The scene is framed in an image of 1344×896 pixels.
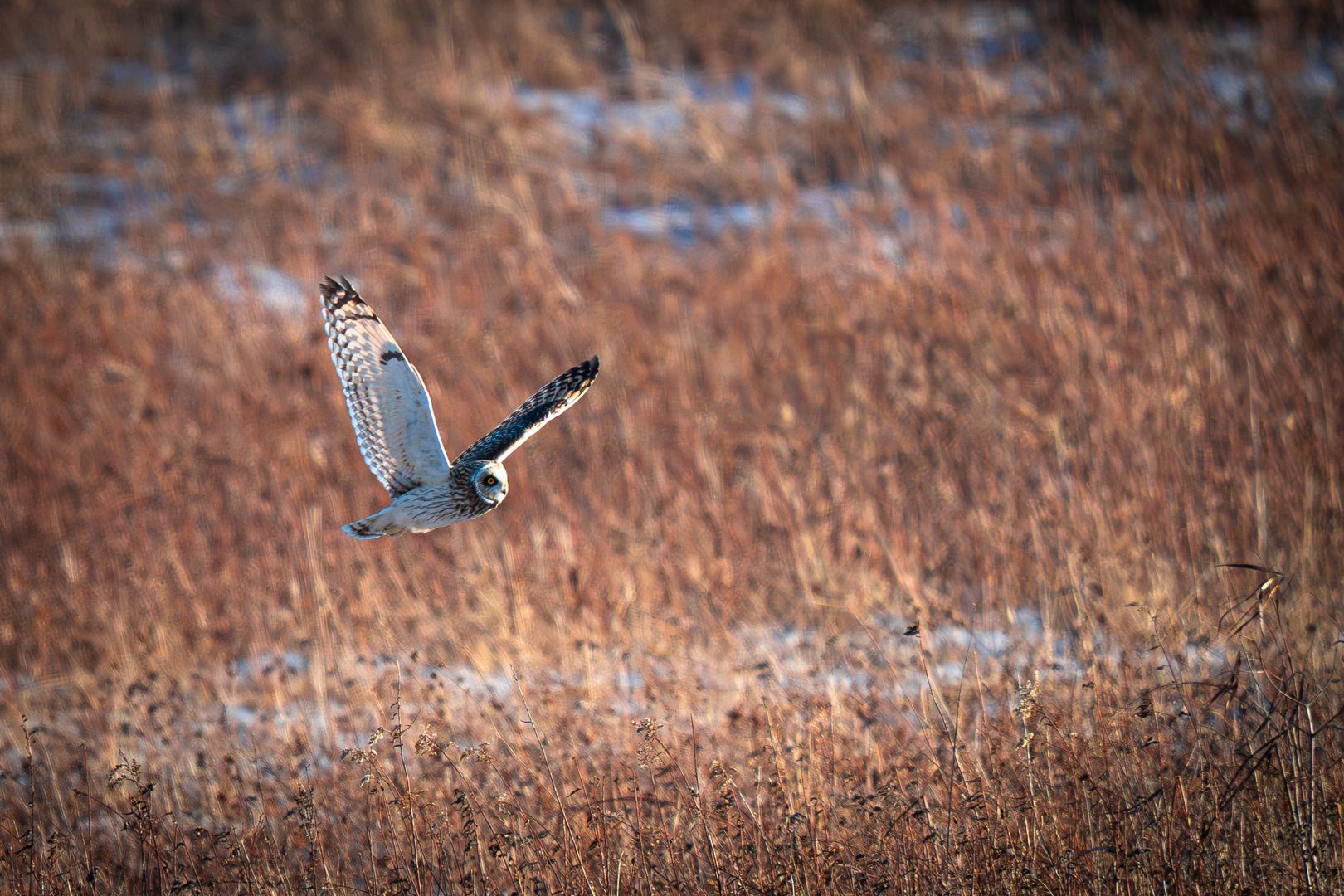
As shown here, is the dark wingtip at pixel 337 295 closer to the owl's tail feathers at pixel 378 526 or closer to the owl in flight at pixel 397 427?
the owl in flight at pixel 397 427

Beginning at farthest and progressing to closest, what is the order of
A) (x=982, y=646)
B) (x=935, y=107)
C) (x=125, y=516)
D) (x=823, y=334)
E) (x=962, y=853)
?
(x=935, y=107)
(x=823, y=334)
(x=125, y=516)
(x=982, y=646)
(x=962, y=853)

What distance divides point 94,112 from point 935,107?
31.4 ft

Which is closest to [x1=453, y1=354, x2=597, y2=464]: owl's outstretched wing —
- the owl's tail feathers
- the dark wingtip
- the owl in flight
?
the owl in flight

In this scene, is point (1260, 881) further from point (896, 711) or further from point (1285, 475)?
point (1285, 475)

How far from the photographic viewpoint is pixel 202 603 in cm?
559

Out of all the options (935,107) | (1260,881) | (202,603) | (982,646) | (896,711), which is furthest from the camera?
(935,107)

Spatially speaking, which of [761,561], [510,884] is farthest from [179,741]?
[761,561]

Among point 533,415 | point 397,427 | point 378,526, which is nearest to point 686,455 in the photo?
point 533,415

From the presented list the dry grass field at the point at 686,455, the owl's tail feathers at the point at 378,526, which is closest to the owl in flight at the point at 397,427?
the owl's tail feathers at the point at 378,526

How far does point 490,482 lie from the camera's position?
290cm

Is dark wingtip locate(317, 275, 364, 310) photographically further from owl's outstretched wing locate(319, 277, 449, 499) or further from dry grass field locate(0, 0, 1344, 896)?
dry grass field locate(0, 0, 1344, 896)

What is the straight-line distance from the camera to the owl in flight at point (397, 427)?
3.07 metres

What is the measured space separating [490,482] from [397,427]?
19.5 inches

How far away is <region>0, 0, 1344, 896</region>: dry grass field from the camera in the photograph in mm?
3281
